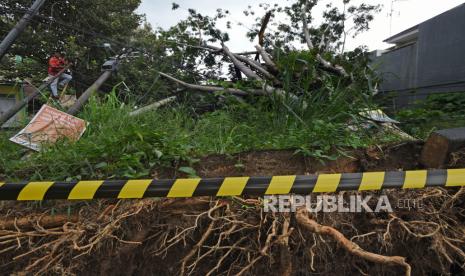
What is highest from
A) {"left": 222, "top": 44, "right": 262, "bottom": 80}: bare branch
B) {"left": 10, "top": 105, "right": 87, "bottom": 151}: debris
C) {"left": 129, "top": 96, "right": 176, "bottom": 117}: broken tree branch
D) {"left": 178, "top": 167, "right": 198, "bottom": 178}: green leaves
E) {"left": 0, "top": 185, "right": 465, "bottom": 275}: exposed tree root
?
{"left": 222, "top": 44, "right": 262, "bottom": 80}: bare branch

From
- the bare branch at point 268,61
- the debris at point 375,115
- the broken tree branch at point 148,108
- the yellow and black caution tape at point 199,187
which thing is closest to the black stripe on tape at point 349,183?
the yellow and black caution tape at point 199,187

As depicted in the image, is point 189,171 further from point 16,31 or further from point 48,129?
point 16,31

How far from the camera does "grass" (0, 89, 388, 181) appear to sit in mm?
2182

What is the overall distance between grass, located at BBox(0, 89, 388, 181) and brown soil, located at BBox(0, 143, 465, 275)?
0.30 meters

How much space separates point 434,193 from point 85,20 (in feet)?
37.9

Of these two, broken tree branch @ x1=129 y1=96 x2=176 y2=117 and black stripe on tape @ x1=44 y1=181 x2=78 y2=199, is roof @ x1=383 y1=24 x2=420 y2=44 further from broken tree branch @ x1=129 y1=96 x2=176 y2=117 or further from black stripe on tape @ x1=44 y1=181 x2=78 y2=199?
black stripe on tape @ x1=44 y1=181 x2=78 y2=199

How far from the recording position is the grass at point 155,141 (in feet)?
7.16

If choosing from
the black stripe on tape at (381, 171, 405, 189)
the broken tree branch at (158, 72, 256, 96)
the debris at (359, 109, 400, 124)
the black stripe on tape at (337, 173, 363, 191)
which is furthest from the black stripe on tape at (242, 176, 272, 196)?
the broken tree branch at (158, 72, 256, 96)

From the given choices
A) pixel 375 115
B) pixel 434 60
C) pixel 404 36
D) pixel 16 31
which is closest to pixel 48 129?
pixel 16 31

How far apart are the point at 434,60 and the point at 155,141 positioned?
772cm

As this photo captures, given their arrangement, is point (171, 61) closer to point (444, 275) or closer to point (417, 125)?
point (417, 125)

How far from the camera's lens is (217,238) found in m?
1.96

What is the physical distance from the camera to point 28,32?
33.4ft

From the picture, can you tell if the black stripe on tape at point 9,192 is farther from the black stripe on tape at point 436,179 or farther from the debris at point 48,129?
the black stripe on tape at point 436,179
